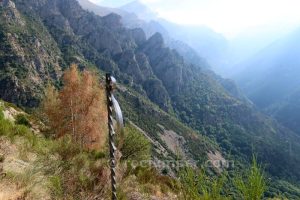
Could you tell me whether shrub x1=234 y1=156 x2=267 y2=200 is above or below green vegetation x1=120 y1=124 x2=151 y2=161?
above

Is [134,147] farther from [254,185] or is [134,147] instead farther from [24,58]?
[24,58]

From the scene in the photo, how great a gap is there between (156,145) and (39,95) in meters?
46.6

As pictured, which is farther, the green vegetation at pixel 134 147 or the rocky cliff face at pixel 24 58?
the rocky cliff face at pixel 24 58

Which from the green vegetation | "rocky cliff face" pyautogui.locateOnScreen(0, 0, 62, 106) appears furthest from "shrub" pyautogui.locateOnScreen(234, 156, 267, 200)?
"rocky cliff face" pyautogui.locateOnScreen(0, 0, 62, 106)

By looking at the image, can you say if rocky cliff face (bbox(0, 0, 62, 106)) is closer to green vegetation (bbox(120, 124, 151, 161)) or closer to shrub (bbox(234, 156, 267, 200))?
green vegetation (bbox(120, 124, 151, 161))

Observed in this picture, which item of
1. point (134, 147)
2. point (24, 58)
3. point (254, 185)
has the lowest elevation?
point (24, 58)

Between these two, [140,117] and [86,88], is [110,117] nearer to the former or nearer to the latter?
[86,88]

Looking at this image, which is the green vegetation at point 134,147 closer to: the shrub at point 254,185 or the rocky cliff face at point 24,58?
the shrub at point 254,185

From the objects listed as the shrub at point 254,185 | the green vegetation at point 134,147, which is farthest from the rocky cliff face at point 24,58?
the shrub at point 254,185

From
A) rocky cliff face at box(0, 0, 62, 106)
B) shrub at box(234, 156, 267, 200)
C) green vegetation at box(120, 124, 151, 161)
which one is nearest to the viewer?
shrub at box(234, 156, 267, 200)

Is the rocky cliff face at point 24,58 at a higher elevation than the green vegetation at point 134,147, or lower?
lower

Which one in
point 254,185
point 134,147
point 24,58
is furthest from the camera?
point 24,58

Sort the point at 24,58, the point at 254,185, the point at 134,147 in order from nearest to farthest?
the point at 254,185 < the point at 134,147 < the point at 24,58

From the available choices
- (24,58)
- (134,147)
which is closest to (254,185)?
(134,147)
